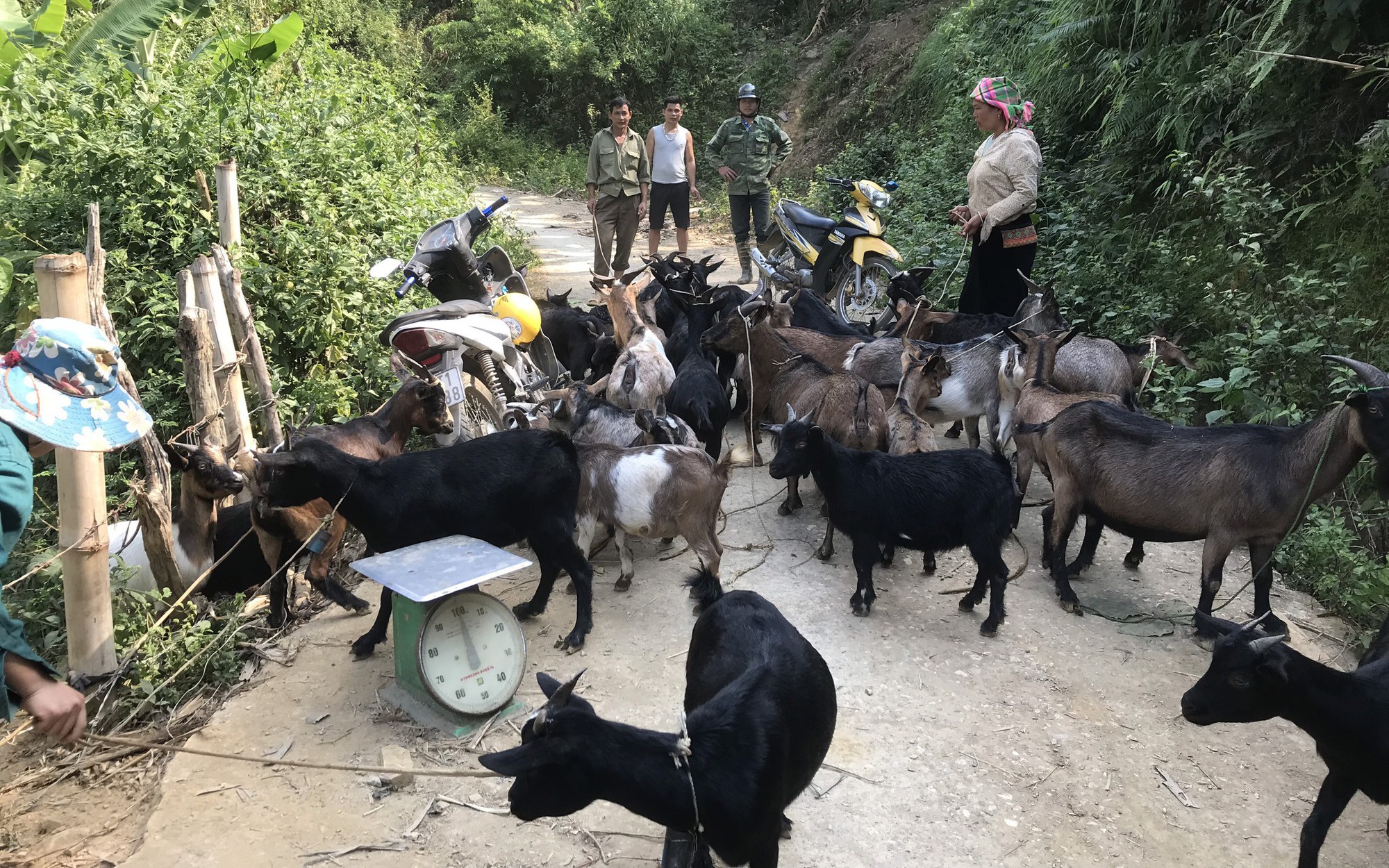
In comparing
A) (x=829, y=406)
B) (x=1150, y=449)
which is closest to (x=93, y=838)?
(x=829, y=406)

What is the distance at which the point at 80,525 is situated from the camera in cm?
379

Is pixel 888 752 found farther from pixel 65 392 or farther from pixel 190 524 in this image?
pixel 190 524

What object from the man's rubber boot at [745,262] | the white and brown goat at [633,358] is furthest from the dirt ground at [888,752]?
the man's rubber boot at [745,262]

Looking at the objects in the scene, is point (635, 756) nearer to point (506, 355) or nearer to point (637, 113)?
point (506, 355)

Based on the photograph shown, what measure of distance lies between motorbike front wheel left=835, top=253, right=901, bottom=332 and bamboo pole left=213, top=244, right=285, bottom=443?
5706 millimetres

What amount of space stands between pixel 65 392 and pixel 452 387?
314 centimetres

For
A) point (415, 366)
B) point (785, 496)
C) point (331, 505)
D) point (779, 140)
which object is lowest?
point (785, 496)

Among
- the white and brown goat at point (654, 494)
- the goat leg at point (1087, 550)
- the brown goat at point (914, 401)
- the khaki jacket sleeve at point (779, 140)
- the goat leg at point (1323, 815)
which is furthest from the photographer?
the khaki jacket sleeve at point (779, 140)

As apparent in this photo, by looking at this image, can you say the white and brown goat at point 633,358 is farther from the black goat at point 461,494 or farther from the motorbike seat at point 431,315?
the black goat at point 461,494

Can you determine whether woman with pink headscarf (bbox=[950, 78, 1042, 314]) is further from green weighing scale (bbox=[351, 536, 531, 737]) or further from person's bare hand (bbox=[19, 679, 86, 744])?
person's bare hand (bbox=[19, 679, 86, 744])

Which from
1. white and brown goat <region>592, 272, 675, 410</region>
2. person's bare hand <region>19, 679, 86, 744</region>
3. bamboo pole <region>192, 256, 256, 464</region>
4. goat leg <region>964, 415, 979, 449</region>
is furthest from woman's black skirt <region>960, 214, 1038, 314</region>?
person's bare hand <region>19, 679, 86, 744</region>

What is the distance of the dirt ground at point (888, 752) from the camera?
349cm

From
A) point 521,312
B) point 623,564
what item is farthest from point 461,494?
point 521,312

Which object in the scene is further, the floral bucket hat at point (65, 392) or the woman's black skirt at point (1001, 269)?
the woman's black skirt at point (1001, 269)
